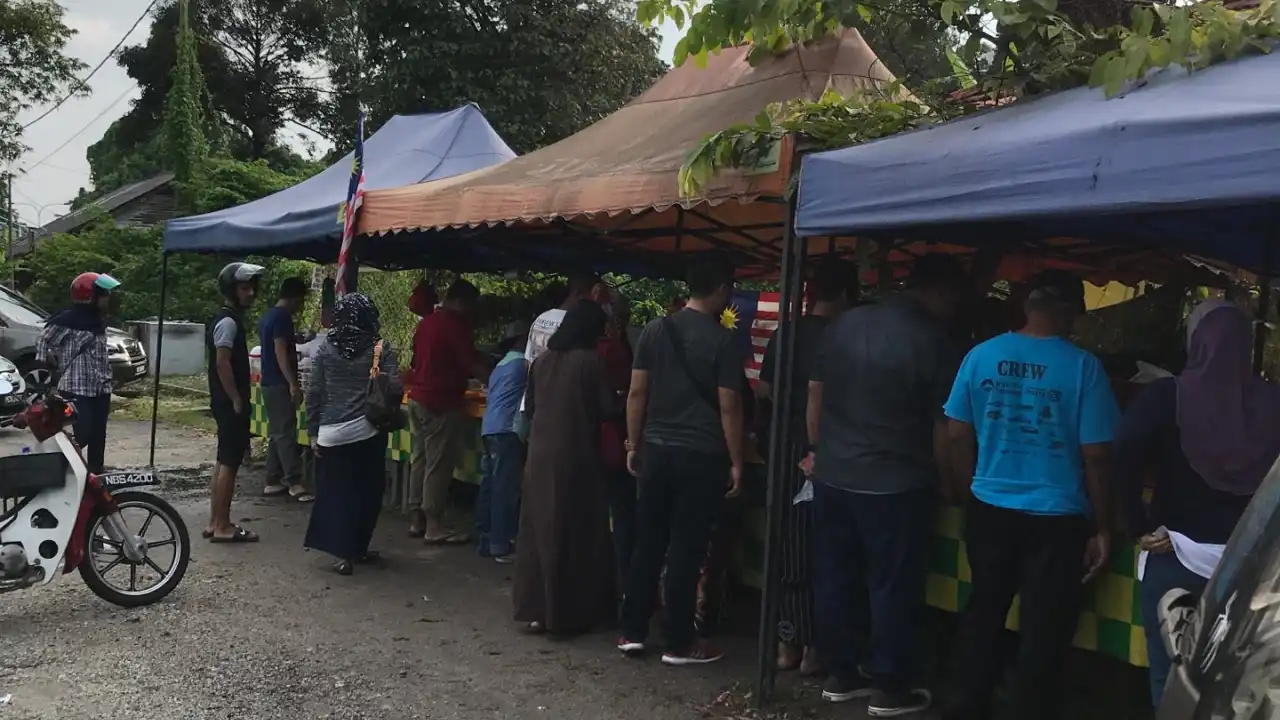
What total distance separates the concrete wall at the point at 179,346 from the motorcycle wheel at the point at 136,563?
15.3m

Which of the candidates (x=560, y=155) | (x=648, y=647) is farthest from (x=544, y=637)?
(x=560, y=155)

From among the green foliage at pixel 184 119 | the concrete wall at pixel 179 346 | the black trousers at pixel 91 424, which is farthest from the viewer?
the green foliage at pixel 184 119

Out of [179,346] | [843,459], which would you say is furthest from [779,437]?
[179,346]

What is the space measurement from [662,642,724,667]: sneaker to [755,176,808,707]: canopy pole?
0.55m

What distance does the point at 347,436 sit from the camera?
20.1 feet

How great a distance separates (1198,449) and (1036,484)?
0.56 metres

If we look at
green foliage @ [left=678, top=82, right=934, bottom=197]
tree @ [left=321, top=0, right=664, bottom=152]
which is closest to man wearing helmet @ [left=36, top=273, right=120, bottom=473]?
green foliage @ [left=678, top=82, right=934, bottom=197]

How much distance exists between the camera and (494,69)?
52.7 feet

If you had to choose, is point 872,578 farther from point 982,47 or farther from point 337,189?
point 337,189

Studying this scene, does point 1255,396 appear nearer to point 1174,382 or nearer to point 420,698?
point 1174,382

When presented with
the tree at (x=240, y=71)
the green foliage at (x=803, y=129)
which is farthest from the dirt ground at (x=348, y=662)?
the tree at (x=240, y=71)

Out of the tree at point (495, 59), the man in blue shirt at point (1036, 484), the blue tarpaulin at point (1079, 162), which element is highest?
the tree at point (495, 59)

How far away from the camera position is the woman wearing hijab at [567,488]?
16.8ft

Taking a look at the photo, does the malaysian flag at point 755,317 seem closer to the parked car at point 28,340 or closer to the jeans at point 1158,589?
the jeans at point 1158,589
